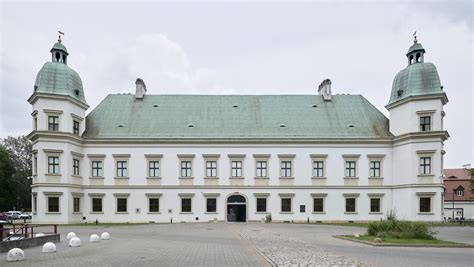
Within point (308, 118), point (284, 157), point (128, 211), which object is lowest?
point (128, 211)

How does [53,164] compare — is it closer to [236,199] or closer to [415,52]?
[236,199]

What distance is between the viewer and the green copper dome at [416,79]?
44.3 metres

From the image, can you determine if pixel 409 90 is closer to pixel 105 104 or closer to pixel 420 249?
pixel 420 249

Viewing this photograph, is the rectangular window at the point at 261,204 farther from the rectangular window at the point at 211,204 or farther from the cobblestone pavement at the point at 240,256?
the cobblestone pavement at the point at 240,256

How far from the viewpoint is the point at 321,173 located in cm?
4653

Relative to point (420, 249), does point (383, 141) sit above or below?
above

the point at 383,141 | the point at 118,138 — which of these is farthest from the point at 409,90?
the point at 118,138

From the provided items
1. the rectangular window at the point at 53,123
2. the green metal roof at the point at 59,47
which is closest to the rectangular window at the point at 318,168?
the rectangular window at the point at 53,123

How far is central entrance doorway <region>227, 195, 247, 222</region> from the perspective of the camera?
4600cm

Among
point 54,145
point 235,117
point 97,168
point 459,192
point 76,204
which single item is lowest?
point 459,192

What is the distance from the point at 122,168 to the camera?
46188 millimetres

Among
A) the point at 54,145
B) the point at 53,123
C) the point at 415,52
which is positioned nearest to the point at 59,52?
the point at 53,123

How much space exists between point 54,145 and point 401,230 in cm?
3438

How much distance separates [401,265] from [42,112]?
3916 cm
